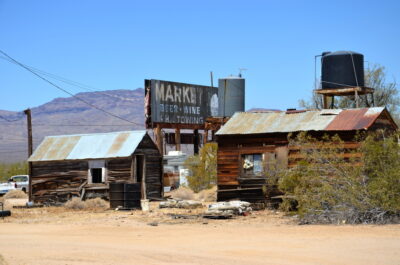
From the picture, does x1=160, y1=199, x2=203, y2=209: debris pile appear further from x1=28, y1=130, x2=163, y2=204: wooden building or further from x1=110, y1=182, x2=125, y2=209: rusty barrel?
x1=28, y1=130, x2=163, y2=204: wooden building

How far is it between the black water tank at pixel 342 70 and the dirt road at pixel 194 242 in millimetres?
9847

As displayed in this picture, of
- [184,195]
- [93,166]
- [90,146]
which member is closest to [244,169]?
[93,166]

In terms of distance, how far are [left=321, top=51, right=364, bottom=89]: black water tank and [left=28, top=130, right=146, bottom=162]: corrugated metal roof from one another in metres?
8.49

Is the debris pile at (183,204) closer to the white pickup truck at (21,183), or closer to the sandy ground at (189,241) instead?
the sandy ground at (189,241)

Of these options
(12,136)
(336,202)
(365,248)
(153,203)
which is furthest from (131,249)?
(12,136)

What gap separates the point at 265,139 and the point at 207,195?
9.36m

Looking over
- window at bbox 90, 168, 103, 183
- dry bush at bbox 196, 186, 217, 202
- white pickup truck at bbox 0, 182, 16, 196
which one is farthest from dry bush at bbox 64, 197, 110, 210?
white pickup truck at bbox 0, 182, 16, 196

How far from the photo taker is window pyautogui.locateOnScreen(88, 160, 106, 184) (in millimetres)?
32825

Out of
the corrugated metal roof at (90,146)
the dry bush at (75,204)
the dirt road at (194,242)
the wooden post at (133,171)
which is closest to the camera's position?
the dirt road at (194,242)

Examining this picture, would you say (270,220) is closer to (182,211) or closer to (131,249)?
(182,211)

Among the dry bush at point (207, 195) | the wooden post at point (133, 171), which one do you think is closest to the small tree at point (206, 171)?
the dry bush at point (207, 195)

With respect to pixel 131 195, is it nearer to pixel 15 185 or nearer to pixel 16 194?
pixel 16 194

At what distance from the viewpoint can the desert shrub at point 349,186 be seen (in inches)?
781

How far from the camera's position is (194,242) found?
17312 mm
